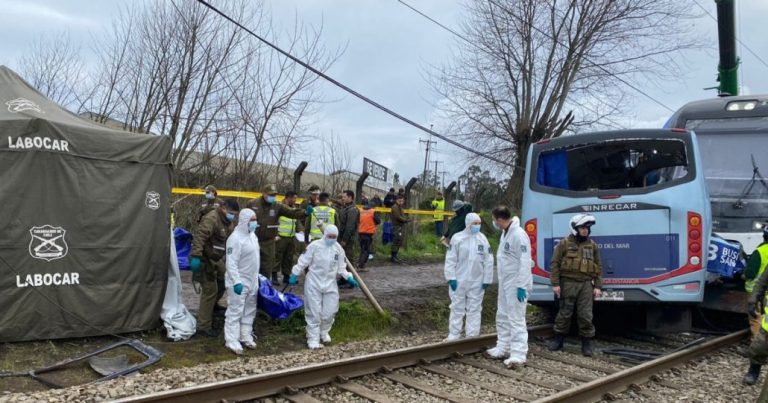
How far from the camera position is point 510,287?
292 inches

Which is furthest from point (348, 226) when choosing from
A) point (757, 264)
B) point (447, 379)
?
point (757, 264)

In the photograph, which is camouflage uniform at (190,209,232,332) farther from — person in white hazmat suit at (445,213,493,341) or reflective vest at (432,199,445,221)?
reflective vest at (432,199,445,221)

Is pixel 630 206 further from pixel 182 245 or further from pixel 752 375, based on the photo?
pixel 182 245

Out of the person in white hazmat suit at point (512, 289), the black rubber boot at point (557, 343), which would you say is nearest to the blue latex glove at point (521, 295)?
the person in white hazmat suit at point (512, 289)

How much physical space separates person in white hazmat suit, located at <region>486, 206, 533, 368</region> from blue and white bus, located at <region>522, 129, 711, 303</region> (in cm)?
151

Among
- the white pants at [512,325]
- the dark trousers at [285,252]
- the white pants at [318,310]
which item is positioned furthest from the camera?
the dark trousers at [285,252]

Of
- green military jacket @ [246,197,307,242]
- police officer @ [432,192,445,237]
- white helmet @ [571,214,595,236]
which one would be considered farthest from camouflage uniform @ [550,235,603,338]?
police officer @ [432,192,445,237]

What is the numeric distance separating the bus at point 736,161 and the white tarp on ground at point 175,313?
767 cm

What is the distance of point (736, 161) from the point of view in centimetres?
965

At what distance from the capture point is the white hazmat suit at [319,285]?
815cm

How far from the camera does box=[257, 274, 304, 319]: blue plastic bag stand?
330 inches

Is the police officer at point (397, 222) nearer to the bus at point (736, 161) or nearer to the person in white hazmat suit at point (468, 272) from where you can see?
the bus at point (736, 161)

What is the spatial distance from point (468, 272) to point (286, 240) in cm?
392

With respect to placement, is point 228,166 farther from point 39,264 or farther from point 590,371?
point 590,371
